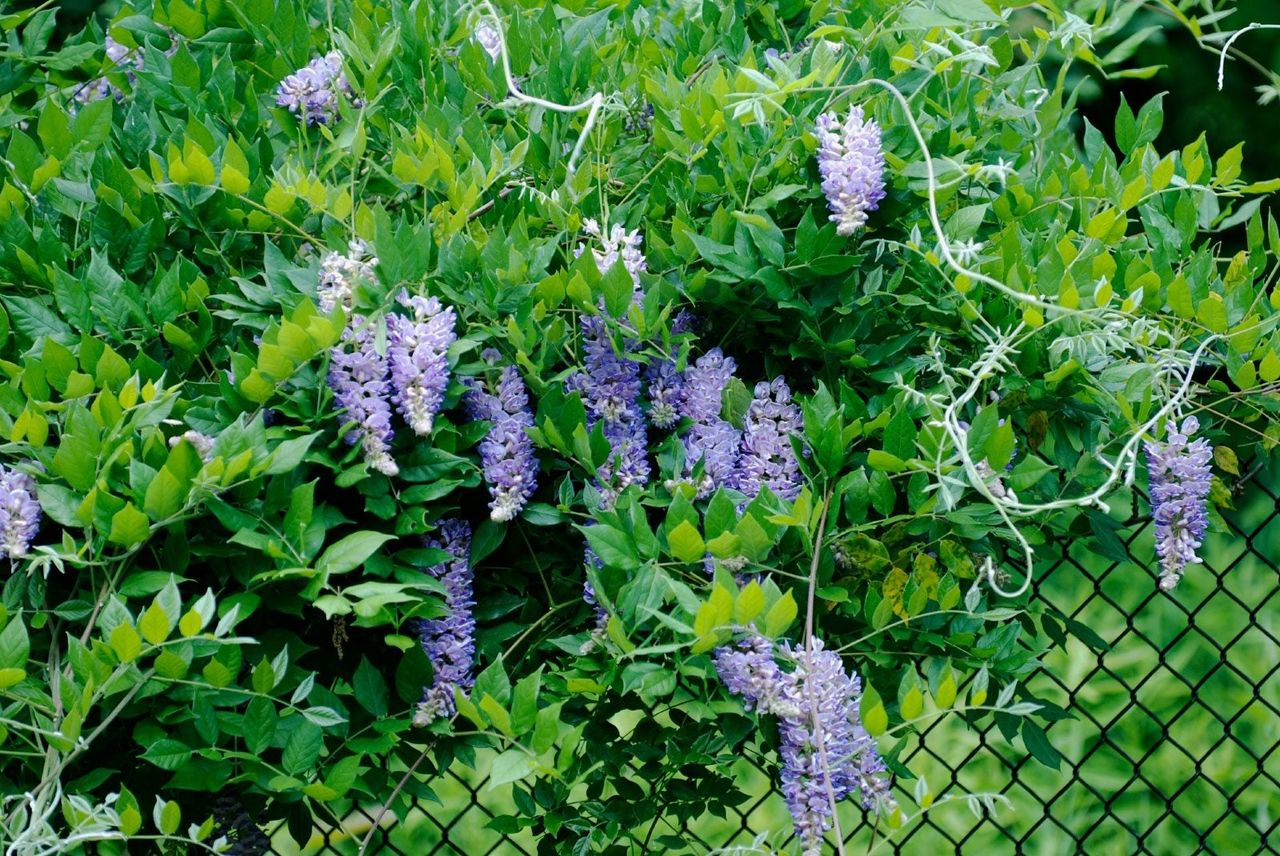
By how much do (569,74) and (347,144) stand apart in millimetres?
306

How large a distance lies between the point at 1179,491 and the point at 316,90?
3.70 ft

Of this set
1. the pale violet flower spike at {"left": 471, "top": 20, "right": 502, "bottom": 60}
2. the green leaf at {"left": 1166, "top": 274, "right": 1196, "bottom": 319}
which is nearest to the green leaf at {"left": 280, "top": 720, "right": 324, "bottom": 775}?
the pale violet flower spike at {"left": 471, "top": 20, "right": 502, "bottom": 60}

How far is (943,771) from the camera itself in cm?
388

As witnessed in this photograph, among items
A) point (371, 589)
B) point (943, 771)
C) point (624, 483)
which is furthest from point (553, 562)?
point (943, 771)

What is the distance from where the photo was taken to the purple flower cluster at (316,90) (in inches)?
63.3

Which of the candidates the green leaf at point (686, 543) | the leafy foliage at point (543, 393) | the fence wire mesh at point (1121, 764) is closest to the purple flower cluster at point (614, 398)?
the leafy foliage at point (543, 393)

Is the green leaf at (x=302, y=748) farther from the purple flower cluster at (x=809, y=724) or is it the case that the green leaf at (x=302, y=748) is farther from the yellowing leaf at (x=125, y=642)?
the purple flower cluster at (x=809, y=724)

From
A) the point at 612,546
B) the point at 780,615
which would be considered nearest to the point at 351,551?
the point at 612,546

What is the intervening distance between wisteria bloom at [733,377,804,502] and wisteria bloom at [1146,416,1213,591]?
0.43m

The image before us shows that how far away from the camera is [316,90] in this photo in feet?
5.28

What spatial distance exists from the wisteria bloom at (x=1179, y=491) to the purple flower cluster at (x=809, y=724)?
1.47 ft

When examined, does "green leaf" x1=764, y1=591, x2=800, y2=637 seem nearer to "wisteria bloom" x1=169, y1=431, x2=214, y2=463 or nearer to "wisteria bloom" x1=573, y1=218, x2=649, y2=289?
"wisteria bloom" x1=573, y1=218, x2=649, y2=289

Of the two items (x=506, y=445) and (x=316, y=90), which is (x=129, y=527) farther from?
(x=316, y=90)

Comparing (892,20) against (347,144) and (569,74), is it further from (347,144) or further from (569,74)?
(347,144)
